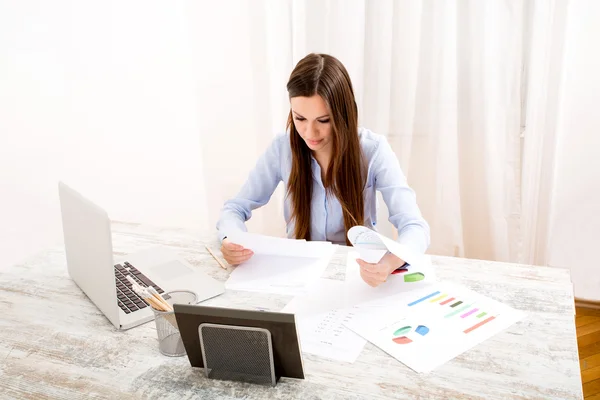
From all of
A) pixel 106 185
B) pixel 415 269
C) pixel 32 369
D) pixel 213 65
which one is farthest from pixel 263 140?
pixel 32 369

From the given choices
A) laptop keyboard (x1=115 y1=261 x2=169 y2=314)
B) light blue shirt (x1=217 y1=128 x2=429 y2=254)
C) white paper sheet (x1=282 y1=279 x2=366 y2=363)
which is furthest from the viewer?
light blue shirt (x1=217 y1=128 x2=429 y2=254)

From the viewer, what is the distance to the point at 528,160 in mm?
2309

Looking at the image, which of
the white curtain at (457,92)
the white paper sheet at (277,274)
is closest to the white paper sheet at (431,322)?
the white paper sheet at (277,274)

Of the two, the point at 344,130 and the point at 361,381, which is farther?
the point at 344,130

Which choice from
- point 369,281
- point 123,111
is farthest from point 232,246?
point 123,111

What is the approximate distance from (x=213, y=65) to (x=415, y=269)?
5.69ft

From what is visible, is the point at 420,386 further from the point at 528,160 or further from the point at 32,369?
the point at 528,160

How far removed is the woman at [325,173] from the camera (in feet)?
5.00

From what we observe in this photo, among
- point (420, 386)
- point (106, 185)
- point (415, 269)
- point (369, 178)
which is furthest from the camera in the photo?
point (106, 185)

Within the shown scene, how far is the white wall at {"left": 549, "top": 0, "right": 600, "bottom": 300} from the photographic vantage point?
7.16ft

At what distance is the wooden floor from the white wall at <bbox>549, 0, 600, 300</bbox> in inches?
3.5

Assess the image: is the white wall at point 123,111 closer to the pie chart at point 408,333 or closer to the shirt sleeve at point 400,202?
the shirt sleeve at point 400,202

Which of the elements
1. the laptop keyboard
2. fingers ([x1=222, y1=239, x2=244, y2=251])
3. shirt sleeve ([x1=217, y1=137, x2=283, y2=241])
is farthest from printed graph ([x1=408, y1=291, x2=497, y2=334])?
shirt sleeve ([x1=217, y1=137, x2=283, y2=241])

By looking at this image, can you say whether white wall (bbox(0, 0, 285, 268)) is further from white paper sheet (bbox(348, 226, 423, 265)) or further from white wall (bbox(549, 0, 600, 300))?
white paper sheet (bbox(348, 226, 423, 265))
